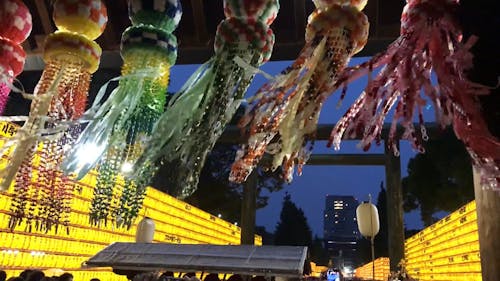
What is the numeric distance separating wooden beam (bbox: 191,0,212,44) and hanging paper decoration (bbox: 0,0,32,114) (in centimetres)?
104

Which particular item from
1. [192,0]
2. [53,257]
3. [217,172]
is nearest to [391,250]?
[53,257]

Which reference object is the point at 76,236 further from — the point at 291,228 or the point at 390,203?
the point at 291,228

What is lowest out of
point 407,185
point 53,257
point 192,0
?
point 53,257

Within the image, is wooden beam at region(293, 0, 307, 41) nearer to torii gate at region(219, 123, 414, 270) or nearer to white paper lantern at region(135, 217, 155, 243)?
torii gate at region(219, 123, 414, 270)

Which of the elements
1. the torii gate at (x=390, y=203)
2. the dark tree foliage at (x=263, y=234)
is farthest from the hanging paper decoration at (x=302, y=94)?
the dark tree foliage at (x=263, y=234)

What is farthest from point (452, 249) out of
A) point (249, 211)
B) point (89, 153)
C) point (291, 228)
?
point (291, 228)

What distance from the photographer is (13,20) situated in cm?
221

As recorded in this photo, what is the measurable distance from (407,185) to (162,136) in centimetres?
2167

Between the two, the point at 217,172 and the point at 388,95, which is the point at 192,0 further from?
the point at 217,172

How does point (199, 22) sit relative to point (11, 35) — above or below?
above

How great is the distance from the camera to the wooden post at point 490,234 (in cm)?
162

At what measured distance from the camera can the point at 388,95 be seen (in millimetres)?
1468

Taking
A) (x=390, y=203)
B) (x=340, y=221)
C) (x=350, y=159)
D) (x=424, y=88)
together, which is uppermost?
(x=340, y=221)

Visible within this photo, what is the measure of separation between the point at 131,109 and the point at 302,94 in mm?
861
